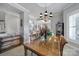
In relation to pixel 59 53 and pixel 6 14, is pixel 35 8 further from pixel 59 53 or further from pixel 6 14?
pixel 59 53

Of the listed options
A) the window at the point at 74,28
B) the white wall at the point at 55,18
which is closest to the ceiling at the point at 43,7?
the white wall at the point at 55,18

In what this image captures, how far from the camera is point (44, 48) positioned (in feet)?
6.31

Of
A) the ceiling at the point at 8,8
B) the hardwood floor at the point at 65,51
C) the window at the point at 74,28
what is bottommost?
the hardwood floor at the point at 65,51

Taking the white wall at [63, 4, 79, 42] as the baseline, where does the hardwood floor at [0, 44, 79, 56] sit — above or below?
below

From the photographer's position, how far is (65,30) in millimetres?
1927

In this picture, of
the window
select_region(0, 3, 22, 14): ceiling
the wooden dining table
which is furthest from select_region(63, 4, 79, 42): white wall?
select_region(0, 3, 22, 14): ceiling

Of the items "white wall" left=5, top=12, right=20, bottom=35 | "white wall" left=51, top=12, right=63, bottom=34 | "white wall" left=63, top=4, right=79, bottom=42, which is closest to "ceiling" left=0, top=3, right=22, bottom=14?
"white wall" left=5, top=12, right=20, bottom=35

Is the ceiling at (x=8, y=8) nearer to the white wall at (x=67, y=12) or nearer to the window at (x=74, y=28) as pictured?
the white wall at (x=67, y=12)

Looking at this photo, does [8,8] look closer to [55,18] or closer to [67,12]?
[55,18]

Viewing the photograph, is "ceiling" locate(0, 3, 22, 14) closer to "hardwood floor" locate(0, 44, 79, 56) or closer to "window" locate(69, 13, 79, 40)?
"hardwood floor" locate(0, 44, 79, 56)

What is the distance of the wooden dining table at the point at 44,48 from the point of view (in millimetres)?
1895

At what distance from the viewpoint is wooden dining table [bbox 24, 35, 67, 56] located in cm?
189

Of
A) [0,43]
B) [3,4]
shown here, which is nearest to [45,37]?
[0,43]

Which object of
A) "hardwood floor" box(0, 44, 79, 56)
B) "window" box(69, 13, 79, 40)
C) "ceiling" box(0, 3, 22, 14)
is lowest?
"hardwood floor" box(0, 44, 79, 56)
